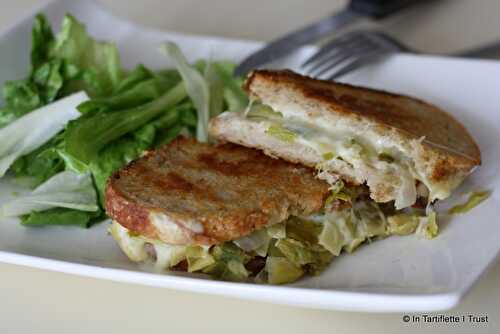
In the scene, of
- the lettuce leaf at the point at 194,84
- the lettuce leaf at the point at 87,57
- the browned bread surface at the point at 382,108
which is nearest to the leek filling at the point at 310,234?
the browned bread surface at the point at 382,108

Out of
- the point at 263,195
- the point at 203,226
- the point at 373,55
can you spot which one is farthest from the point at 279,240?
the point at 373,55

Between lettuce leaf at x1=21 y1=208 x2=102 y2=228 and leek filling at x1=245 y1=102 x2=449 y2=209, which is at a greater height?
leek filling at x1=245 y1=102 x2=449 y2=209

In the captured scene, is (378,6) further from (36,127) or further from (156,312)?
(156,312)

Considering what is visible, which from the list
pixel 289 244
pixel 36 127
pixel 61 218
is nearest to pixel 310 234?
pixel 289 244

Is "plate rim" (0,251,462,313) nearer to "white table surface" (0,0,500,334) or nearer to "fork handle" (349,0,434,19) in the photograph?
"white table surface" (0,0,500,334)

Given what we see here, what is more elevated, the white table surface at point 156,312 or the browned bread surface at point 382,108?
the browned bread surface at point 382,108

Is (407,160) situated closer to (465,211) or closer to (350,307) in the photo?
(465,211)

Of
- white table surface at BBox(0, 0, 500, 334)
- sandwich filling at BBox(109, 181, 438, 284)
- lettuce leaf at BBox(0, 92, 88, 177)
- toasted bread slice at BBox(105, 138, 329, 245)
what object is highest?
toasted bread slice at BBox(105, 138, 329, 245)

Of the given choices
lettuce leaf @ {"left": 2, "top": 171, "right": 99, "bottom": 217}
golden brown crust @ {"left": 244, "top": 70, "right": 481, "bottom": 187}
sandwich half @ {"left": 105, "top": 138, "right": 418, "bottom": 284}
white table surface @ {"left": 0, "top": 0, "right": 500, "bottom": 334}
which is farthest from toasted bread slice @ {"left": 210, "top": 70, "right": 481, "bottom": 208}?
lettuce leaf @ {"left": 2, "top": 171, "right": 99, "bottom": 217}

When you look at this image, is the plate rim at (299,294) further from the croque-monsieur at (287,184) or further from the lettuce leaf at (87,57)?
the lettuce leaf at (87,57)
